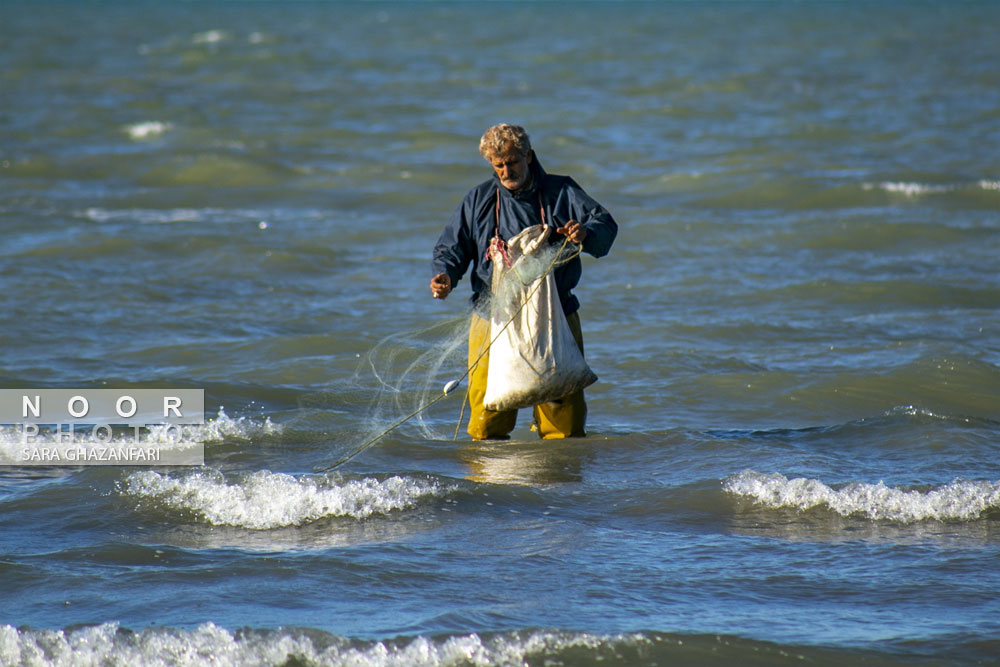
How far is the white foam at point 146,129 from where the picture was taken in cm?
2131

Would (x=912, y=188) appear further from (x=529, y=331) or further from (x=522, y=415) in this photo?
(x=529, y=331)

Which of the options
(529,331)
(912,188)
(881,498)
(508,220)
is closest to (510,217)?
(508,220)

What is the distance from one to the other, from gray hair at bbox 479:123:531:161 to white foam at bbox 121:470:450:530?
1.47 m

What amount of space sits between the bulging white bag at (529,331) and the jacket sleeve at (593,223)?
16cm

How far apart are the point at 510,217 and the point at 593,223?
1.26ft

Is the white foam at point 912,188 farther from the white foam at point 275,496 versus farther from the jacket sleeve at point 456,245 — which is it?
the white foam at point 275,496

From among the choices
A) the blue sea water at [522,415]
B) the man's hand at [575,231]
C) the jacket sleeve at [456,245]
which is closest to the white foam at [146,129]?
the blue sea water at [522,415]

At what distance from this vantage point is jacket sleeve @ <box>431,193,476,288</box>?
18.9 feet

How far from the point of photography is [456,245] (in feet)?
19.0

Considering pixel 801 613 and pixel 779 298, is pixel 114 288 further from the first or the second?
pixel 801 613

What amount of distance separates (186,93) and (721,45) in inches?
891

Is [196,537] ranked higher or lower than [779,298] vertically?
lower

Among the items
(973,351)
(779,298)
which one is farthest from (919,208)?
(973,351)

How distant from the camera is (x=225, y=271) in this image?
1152cm
